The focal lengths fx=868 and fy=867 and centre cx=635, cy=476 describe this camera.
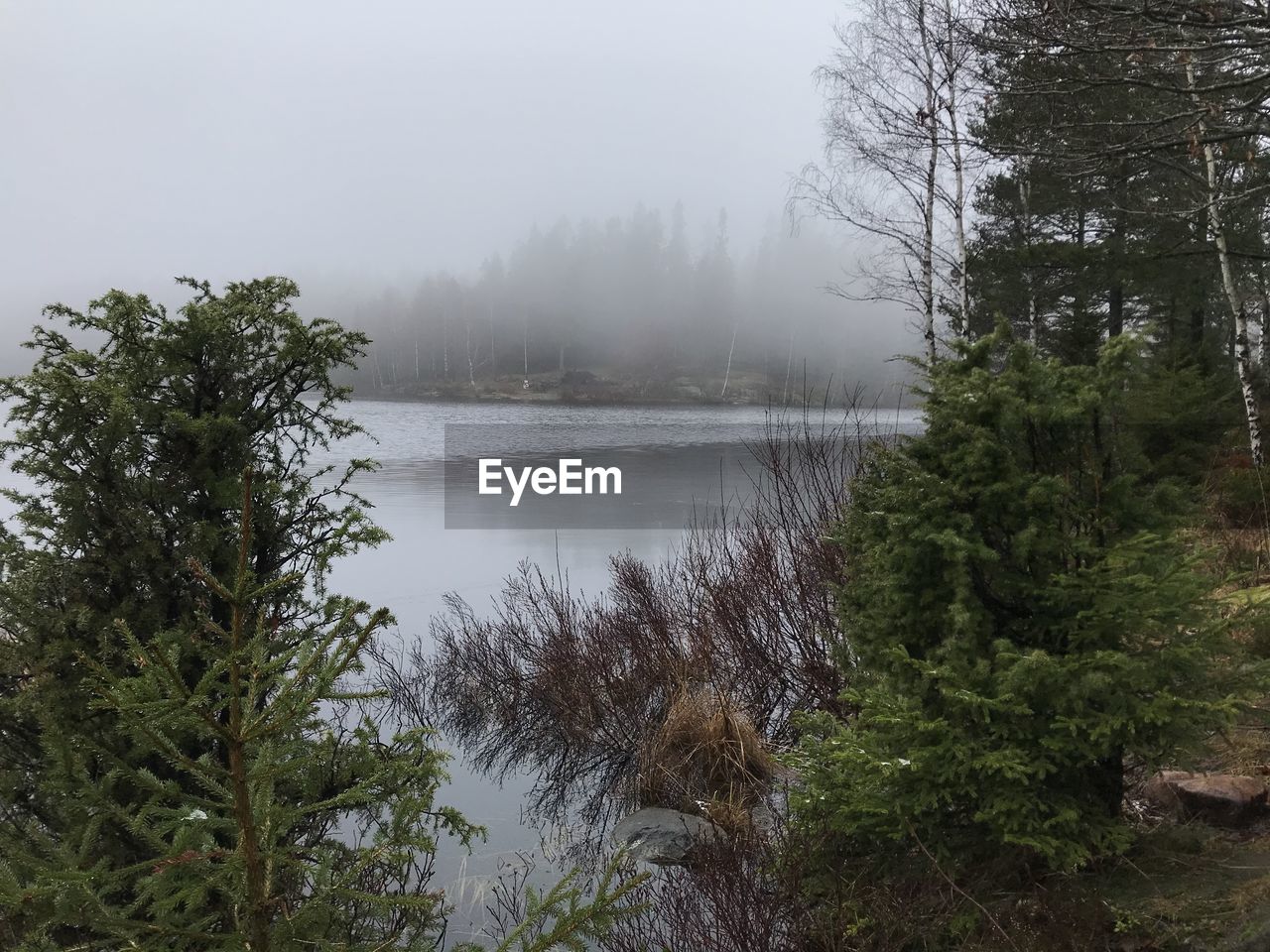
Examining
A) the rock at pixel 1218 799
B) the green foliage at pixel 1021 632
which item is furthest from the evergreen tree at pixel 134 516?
the rock at pixel 1218 799

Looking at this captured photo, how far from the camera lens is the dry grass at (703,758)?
5.77 m

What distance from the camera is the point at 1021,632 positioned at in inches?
125

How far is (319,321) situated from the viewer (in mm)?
3799

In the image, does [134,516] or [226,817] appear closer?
[226,817]

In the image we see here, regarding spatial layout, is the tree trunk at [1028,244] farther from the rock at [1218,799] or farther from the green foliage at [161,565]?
the green foliage at [161,565]

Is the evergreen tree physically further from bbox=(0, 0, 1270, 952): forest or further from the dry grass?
the dry grass

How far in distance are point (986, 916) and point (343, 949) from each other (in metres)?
2.10

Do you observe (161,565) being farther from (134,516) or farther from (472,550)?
(472,550)

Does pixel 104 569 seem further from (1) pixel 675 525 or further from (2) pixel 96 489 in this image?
(1) pixel 675 525

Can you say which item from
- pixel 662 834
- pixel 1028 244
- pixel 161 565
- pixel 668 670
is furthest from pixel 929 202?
pixel 161 565

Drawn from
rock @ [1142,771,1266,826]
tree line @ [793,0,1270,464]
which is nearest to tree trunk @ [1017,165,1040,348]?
tree line @ [793,0,1270,464]

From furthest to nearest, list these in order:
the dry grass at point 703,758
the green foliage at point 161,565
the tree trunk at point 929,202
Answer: the tree trunk at point 929,202, the dry grass at point 703,758, the green foliage at point 161,565

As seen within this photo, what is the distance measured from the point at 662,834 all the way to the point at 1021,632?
2.78m

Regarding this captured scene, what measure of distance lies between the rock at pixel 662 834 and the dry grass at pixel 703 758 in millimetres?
291
